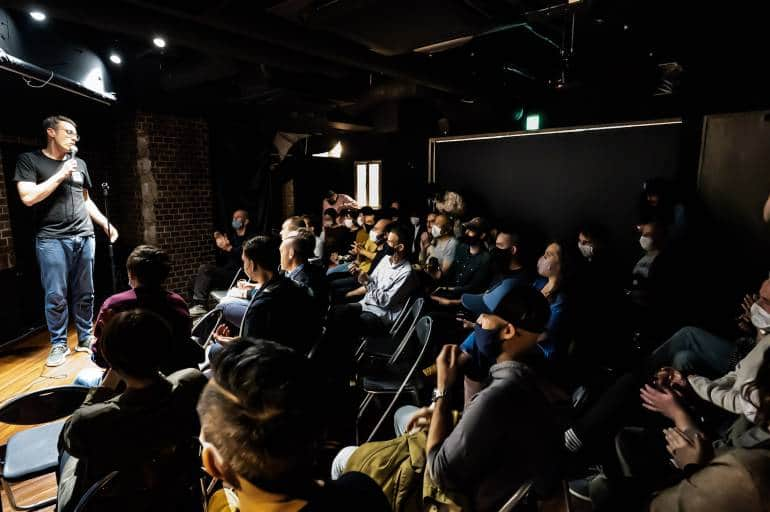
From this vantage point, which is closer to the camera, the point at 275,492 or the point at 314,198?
the point at 275,492

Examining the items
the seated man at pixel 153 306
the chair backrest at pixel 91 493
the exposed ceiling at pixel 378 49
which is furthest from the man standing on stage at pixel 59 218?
the chair backrest at pixel 91 493

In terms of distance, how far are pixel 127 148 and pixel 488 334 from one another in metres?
5.66

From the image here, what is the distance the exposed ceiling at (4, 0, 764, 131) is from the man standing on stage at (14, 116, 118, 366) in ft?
3.50

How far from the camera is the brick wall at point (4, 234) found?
3889 millimetres

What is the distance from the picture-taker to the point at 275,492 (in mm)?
789

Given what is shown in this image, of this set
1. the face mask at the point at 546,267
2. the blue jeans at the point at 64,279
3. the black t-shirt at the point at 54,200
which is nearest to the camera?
the face mask at the point at 546,267

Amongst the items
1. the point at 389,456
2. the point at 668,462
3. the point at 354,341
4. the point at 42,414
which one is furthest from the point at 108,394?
the point at 668,462

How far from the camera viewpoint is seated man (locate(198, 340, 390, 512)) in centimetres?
78

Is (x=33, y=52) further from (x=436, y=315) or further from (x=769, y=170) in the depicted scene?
(x=769, y=170)

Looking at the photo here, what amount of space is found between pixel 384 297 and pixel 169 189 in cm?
379

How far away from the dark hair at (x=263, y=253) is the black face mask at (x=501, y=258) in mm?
2072

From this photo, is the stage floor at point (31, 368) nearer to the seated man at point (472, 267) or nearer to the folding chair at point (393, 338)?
the folding chair at point (393, 338)

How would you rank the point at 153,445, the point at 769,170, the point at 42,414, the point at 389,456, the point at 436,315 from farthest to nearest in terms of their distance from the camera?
the point at 769,170 < the point at 436,315 < the point at 42,414 < the point at 389,456 < the point at 153,445

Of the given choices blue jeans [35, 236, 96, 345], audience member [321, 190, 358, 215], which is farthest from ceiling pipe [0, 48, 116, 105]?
audience member [321, 190, 358, 215]
